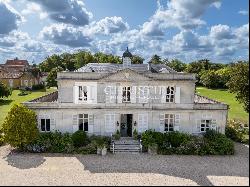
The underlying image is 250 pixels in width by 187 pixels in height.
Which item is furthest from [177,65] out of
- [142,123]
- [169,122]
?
[142,123]

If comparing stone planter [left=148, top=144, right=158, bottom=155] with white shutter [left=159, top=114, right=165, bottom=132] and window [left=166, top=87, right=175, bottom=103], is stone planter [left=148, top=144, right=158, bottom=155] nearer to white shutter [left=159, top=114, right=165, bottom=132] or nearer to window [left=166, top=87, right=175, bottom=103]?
white shutter [left=159, top=114, right=165, bottom=132]

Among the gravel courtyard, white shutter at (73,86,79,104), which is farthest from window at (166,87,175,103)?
white shutter at (73,86,79,104)

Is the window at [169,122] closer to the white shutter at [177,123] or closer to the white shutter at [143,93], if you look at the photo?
the white shutter at [177,123]

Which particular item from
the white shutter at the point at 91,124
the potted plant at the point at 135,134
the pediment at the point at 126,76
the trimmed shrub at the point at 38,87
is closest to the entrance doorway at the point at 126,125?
the potted plant at the point at 135,134

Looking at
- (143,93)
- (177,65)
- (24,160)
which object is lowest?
(24,160)

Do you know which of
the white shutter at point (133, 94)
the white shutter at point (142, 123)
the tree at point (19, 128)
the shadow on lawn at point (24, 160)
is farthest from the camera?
the white shutter at point (142, 123)

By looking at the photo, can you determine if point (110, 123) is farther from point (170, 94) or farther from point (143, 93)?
point (170, 94)
